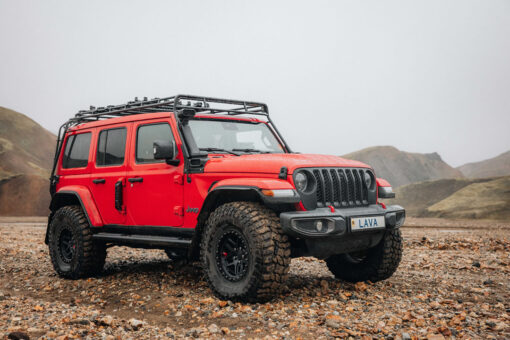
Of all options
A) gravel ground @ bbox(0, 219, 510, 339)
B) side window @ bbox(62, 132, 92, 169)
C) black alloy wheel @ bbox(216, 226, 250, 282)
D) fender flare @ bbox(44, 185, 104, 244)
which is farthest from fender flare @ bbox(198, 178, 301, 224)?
side window @ bbox(62, 132, 92, 169)

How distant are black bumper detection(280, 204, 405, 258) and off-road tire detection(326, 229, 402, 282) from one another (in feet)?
1.14

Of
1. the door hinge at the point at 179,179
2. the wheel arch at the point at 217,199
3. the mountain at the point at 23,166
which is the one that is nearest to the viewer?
the wheel arch at the point at 217,199

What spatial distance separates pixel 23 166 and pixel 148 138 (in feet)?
105

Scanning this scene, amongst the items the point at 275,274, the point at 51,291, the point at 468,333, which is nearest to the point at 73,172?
the point at 51,291

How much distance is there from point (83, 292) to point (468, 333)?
435 cm

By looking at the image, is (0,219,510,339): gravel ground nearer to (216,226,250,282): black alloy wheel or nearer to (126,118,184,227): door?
(216,226,250,282): black alloy wheel

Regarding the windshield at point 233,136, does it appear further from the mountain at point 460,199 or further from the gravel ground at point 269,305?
the mountain at point 460,199

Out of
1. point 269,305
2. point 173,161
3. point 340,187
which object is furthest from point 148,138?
point 269,305

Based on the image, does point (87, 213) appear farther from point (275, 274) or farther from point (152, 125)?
point (275, 274)

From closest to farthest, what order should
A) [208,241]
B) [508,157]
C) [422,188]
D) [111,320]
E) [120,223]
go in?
[111,320] < [208,241] < [120,223] < [422,188] < [508,157]

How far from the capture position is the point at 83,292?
597 centimetres

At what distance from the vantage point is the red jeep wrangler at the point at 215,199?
4.64 m

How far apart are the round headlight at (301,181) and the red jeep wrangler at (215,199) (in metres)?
0.01

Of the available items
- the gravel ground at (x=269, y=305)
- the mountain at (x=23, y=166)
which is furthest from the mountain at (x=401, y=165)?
the gravel ground at (x=269, y=305)
